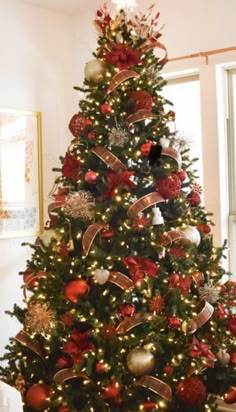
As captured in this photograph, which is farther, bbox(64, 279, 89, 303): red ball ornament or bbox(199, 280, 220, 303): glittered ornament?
bbox(199, 280, 220, 303): glittered ornament

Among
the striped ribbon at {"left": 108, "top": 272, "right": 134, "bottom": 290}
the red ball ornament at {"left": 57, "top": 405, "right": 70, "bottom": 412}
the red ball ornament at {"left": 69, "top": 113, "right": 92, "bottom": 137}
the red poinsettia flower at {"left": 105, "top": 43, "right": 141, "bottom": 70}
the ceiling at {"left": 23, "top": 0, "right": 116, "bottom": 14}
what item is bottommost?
the red ball ornament at {"left": 57, "top": 405, "right": 70, "bottom": 412}

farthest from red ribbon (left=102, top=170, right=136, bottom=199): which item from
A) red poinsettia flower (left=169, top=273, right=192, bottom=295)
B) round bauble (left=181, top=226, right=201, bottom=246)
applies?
red poinsettia flower (left=169, top=273, right=192, bottom=295)

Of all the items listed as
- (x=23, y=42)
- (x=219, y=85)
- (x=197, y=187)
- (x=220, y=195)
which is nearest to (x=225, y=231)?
(x=220, y=195)

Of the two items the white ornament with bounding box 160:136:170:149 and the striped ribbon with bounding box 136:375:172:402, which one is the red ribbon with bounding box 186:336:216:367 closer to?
the striped ribbon with bounding box 136:375:172:402

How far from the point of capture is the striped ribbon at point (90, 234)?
266cm

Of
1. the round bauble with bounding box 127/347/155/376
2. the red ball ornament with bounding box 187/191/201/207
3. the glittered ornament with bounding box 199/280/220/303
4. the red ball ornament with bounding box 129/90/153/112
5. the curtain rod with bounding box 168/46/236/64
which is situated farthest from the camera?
the curtain rod with bounding box 168/46/236/64

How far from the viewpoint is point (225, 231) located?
3.60 meters

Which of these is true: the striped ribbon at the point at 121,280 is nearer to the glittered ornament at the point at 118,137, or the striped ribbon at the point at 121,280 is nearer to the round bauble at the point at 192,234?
the round bauble at the point at 192,234

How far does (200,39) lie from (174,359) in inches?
82.2

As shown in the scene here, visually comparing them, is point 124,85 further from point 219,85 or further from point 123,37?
point 219,85

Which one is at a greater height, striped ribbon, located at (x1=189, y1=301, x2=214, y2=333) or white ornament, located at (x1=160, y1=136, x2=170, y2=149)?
white ornament, located at (x1=160, y1=136, x2=170, y2=149)

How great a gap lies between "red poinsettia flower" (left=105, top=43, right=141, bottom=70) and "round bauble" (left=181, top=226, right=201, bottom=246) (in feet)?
2.85

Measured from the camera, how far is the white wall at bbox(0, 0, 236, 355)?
141 inches

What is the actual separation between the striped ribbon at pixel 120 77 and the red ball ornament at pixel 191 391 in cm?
147
